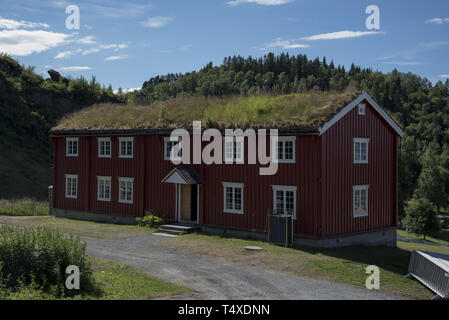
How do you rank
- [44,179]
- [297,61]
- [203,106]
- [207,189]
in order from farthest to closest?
[297,61], [44,179], [203,106], [207,189]

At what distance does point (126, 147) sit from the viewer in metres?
28.3

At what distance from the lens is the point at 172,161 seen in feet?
84.5

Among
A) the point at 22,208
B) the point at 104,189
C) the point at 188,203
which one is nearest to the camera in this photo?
the point at 188,203

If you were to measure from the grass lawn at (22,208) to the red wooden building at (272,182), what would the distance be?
437 cm

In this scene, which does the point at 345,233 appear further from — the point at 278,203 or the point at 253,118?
the point at 253,118

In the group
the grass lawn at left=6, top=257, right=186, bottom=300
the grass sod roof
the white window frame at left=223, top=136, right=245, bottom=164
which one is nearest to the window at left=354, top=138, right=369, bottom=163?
the grass sod roof

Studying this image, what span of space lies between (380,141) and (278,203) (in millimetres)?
7279

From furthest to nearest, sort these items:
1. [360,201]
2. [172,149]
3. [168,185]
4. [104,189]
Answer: [104,189] → [168,185] → [172,149] → [360,201]

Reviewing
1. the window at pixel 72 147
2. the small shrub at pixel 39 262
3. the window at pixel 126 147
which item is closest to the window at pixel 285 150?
the window at pixel 126 147

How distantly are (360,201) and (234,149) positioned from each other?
6.98 metres

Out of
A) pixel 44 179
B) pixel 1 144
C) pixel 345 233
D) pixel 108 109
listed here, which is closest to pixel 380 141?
pixel 345 233

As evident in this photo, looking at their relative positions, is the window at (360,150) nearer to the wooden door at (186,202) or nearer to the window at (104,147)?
the wooden door at (186,202)

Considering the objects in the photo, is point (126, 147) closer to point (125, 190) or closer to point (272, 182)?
point (125, 190)

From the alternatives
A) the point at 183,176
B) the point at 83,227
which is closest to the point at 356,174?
the point at 183,176
